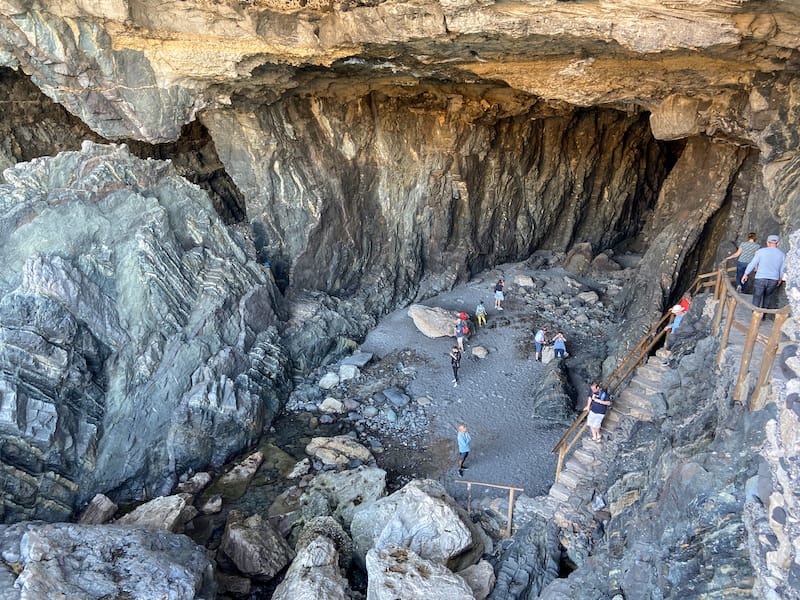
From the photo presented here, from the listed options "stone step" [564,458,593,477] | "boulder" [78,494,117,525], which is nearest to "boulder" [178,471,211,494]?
"boulder" [78,494,117,525]

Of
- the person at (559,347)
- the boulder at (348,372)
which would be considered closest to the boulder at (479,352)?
the person at (559,347)

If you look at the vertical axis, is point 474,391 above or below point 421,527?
below

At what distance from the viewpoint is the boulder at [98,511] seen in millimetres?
10938

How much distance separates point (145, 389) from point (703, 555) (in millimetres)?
11387

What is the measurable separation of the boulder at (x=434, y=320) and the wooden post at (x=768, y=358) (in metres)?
11.4

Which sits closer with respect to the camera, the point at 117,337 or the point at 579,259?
the point at 117,337

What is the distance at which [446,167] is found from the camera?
66.4ft

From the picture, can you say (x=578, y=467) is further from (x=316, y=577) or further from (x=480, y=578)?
(x=316, y=577)

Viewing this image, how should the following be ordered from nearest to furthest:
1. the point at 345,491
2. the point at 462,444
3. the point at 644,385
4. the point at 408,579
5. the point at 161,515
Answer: the point at 408,579 → the point at 161,515 → the point at 644,385 → the point at 345,491 → the point at 462,444

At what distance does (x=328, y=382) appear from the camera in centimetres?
1584

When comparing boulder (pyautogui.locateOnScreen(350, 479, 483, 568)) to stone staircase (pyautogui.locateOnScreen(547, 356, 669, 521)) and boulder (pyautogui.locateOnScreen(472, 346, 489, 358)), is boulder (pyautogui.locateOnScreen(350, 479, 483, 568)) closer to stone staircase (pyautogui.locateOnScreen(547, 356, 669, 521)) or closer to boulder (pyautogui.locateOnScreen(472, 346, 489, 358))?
stone staircase (pyautogui.locateOnScreen(547, 356, 669, 521))

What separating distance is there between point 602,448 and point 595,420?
0.55 meters

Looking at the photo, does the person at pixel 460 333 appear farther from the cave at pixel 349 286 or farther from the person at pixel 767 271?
the person at pixel 767 271

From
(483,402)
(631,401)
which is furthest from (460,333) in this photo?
(631,401)
